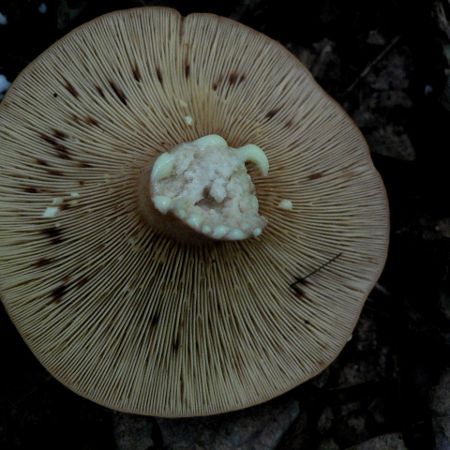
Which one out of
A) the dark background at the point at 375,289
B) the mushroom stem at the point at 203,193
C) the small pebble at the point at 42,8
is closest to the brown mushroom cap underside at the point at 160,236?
the mushroom stem at the point at 203,193

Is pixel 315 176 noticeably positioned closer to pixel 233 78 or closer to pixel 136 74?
pixel 233 78

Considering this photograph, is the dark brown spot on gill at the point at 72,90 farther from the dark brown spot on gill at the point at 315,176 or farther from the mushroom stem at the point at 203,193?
the dark brown spot on gill at the point at 315,176

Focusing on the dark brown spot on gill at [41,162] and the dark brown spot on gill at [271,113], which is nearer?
the dark brown spot on gill at [41,162]

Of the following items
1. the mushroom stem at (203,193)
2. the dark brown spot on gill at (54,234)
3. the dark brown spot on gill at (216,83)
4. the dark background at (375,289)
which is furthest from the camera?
the dark background at (375,289)

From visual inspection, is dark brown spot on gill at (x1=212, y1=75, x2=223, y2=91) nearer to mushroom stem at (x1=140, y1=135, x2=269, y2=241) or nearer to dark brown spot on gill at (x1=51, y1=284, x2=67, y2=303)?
mushroom stem at (x1=140, y1=135, x2=269, y2=241)

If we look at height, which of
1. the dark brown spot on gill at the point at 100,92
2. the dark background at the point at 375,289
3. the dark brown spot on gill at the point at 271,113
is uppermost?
the dark brown spot on gill at the point at 100,92

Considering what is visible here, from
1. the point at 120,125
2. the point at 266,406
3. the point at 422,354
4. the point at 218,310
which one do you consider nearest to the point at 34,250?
the point at 120,125

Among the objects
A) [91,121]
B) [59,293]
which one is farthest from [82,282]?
[91,121]
